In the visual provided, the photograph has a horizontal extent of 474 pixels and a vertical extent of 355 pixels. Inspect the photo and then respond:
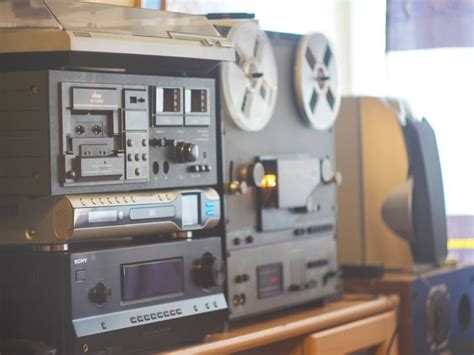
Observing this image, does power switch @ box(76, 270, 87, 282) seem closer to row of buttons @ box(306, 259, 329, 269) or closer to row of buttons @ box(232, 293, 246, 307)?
row of buttons @ box(232, 293, 246, 307)

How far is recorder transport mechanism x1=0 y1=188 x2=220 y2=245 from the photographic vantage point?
4.32 feet

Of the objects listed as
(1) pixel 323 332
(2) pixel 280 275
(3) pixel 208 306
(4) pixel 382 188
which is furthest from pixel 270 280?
(4) pixel 382 188

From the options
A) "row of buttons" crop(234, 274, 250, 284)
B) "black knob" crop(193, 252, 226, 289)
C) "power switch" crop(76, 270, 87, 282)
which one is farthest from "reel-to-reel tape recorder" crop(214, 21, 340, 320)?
"power switch" crop(76, 270, 87, 282)

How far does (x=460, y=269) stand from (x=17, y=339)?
1.24 meters

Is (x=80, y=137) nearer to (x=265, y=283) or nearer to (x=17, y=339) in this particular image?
(x=17, y=339)

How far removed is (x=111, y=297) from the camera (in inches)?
53.9

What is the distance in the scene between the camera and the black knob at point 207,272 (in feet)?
4.99

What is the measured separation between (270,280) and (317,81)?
1.30 ft

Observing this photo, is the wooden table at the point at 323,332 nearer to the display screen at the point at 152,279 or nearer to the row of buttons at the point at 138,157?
the display screen at the point at 152,279

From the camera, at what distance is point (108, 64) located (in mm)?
1371

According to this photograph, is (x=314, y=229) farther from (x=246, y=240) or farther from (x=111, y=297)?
(x=111, y=297)

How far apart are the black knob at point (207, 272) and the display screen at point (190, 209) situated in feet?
0.20

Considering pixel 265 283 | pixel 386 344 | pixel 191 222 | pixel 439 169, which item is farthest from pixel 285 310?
pixel 439 169

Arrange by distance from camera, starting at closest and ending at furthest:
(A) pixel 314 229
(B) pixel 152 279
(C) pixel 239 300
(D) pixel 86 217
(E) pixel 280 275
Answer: (D) pixel 86 217
(B) pixel 152 279
(C) pixel 239 300
(E) pixel 280 275
(A) pixel 314 229
